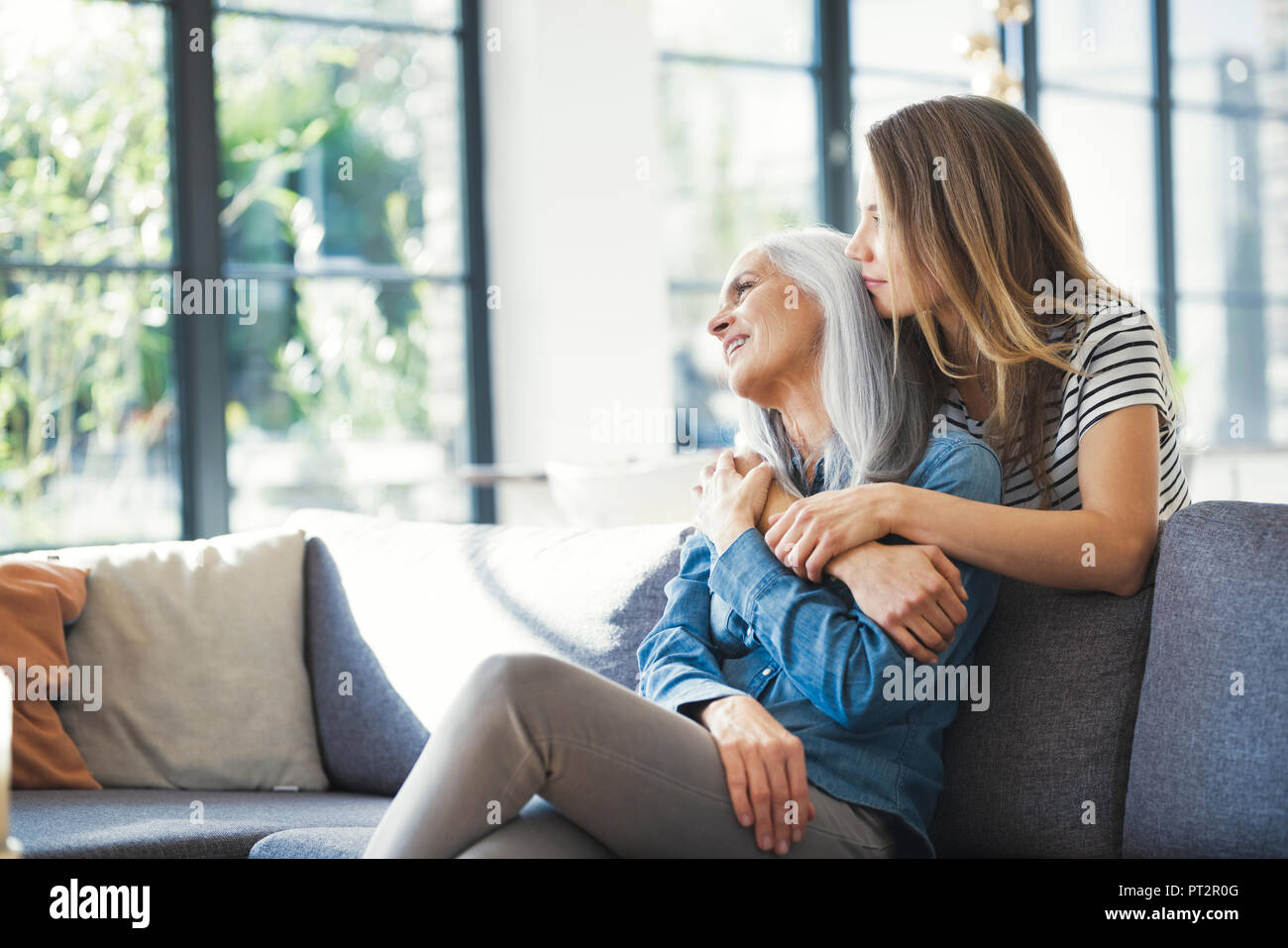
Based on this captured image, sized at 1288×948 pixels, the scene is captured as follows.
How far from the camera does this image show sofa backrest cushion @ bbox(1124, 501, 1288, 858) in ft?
4.68

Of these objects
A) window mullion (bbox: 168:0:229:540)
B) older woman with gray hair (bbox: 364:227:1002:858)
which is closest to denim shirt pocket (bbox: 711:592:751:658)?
older woman with gray hair (bbox: 364:227:1002:858)

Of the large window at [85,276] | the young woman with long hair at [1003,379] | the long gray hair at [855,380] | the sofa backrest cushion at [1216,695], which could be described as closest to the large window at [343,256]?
the large window at [85,276]

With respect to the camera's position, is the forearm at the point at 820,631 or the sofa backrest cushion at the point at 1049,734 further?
the sofa backrest cushion at the point at 1049,734

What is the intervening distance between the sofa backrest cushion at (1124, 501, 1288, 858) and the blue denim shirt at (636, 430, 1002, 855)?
0.22 metres

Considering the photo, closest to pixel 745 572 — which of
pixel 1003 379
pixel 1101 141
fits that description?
pixel 1003 379

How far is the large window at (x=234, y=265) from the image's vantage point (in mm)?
4637

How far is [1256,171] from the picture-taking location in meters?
7.80

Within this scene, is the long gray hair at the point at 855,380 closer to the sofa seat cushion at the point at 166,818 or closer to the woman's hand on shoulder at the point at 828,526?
the woman's hand on shoulder at the point at 828,526

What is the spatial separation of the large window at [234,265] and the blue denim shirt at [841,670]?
362 centimetres

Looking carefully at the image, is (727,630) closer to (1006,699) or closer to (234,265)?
(1006,699)

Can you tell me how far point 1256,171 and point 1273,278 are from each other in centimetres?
65

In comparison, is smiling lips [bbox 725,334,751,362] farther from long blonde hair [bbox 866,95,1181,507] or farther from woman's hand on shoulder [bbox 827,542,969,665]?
woman's hand on shoulder [bbox 827,542,969,665]
